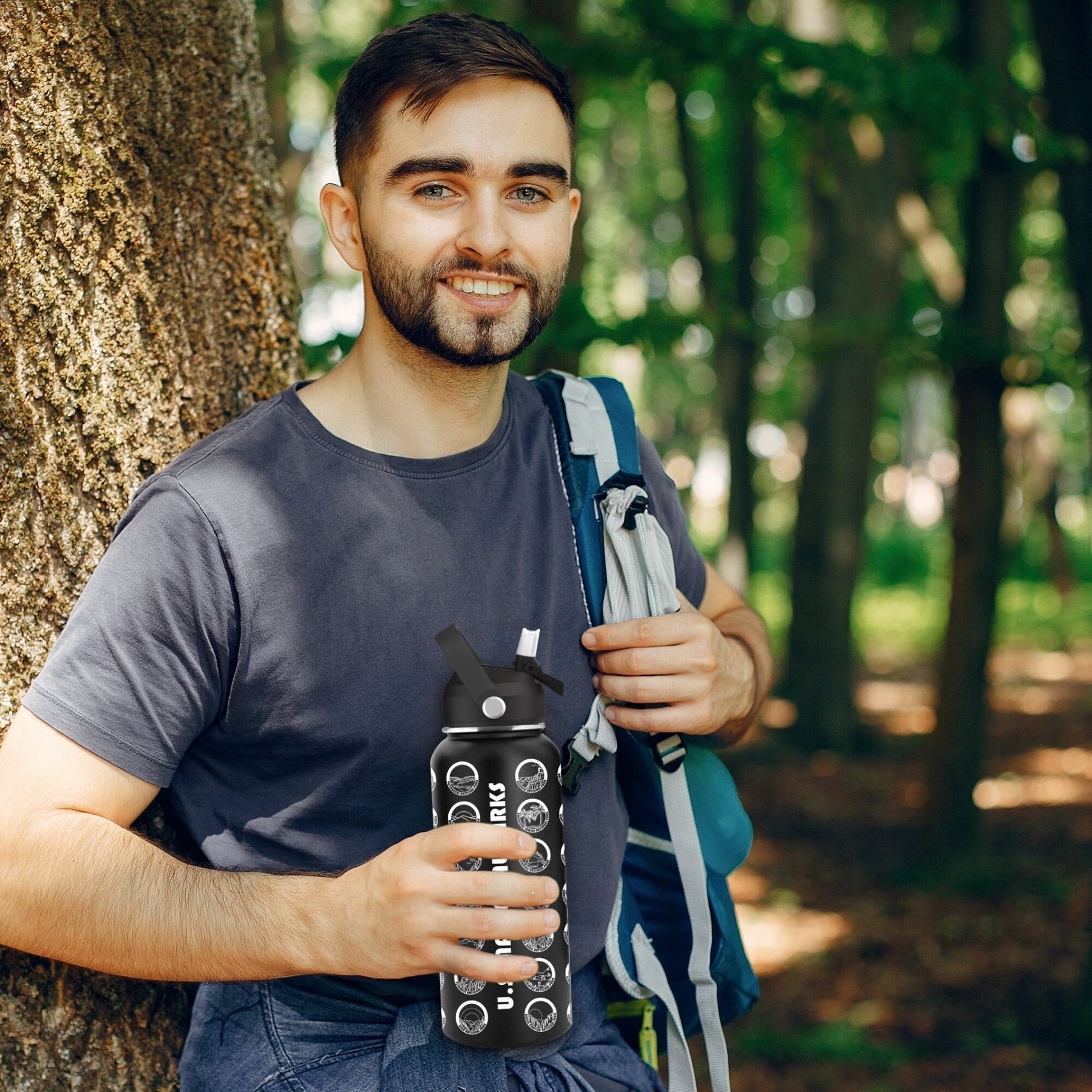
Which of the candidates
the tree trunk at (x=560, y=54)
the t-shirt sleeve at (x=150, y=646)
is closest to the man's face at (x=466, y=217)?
the t-shirt sleeve at (x=150, y=646)

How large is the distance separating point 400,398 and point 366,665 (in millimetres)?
495

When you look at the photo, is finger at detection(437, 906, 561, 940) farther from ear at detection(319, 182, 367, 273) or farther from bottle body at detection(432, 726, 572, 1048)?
ear at detection(319, 182, 367, 273)

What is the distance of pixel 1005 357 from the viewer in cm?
684

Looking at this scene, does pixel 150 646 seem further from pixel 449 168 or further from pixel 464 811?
pixel 449 168

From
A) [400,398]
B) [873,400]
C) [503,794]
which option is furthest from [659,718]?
[873,400]

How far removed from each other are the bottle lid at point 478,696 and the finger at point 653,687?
37 cm

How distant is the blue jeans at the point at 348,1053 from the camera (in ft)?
6.14

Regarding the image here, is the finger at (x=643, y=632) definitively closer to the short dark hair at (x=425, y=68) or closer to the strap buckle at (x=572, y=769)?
the strap buckle at (x=572, y=769)

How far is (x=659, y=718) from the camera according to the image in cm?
205

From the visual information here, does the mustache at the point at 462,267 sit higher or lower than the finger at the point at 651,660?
higher

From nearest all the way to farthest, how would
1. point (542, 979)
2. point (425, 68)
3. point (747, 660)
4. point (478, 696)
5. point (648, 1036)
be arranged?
point (478, 696) → point (542, 979) → point (425, 68) → point (648, 1036) → point (747, 660)

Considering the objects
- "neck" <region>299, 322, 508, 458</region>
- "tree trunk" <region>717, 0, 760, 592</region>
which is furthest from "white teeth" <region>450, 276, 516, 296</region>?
"tree trunk" <region>717, 0, 760, 592</region>

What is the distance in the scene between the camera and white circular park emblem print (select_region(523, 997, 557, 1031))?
175cm

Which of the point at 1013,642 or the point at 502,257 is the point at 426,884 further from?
the point at 1013,642
